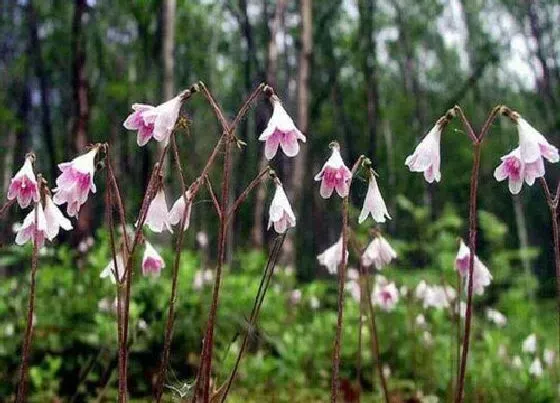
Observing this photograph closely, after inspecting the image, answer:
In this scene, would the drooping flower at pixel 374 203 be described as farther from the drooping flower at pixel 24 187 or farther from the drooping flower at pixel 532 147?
the drooping flower at pixel 24 187

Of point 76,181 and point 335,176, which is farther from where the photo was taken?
point 335,176

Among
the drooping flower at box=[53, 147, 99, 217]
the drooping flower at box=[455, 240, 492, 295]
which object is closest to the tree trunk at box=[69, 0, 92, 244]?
the drooping flower at box=[455, 240, 492, 295]

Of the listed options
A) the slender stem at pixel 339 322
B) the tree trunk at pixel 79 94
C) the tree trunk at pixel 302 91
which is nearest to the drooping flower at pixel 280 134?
the slender stem at pixel 339 322

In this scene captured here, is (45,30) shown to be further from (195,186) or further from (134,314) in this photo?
(195,186)

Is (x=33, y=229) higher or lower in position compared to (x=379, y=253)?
higher

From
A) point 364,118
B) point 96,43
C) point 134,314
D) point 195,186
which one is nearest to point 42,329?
point 134,314

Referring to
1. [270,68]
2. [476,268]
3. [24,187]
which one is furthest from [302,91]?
[24,187]

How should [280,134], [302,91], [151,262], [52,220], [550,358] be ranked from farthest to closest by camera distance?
[302,91], [550,358], [151,262], [52,220], [280,134]

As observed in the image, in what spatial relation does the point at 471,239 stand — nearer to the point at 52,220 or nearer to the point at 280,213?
the point at 280,213
